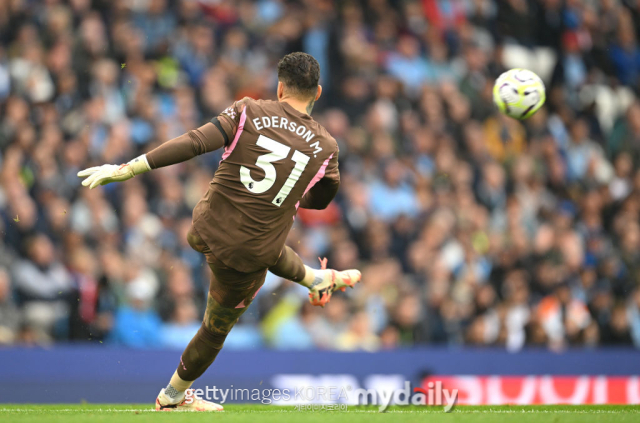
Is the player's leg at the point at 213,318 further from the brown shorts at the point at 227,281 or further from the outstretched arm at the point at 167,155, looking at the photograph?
the outstretched arm at the point at 167,155

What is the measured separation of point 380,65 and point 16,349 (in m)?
6.50

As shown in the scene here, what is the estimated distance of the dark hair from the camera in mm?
5117

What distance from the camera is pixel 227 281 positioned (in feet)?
17.5

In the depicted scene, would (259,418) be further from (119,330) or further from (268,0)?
(268,0)

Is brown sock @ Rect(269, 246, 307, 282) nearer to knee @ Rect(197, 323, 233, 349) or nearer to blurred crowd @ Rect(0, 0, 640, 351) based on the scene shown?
knee @ Rect(197, 323, 233, 349)

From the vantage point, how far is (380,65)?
11.9 m

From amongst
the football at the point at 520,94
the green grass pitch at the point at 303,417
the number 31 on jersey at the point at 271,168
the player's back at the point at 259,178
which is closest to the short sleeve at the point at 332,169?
the player's back at the point at 259,178

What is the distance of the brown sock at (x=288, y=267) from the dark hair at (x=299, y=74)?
3.63 feet

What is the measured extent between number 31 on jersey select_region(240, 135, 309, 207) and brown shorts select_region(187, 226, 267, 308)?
514mm

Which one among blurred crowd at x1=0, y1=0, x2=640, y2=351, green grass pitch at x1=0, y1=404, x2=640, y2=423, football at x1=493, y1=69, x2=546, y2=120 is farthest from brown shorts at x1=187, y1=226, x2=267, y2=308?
football at x1=493, y1=69, x2=546, y2=120

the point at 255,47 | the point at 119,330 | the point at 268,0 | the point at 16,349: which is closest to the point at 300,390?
the point at 119,330

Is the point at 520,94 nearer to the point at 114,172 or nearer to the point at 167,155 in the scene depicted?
the point at 167,155

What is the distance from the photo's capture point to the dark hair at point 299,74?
5117 millimetres

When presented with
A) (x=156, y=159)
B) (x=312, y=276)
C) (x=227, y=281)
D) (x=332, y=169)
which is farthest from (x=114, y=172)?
(x=312, y=276)
